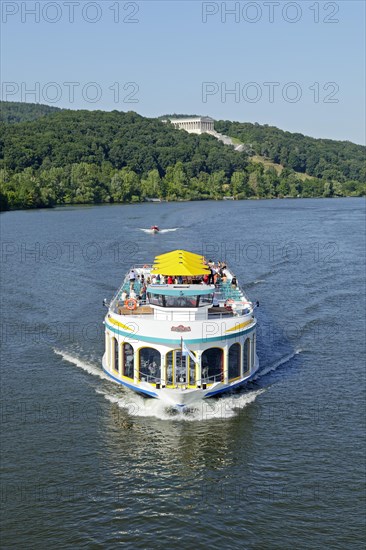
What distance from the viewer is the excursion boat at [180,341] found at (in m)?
30.6

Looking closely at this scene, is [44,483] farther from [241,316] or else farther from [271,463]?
[241,316]

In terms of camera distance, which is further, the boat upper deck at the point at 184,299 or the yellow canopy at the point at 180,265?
the yellow canopy at the point at 180,265

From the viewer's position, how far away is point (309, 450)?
2794 cm

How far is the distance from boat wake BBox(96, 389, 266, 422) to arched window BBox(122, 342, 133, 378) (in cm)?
109

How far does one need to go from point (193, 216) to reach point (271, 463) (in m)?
95.4

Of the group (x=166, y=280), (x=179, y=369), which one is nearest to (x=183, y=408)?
(x=179, y=369)

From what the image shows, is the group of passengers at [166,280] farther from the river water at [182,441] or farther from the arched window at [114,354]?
the river water at [182,441]

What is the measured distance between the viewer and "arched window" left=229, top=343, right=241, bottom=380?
32219 millimetres

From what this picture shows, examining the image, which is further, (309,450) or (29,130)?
(29,130)

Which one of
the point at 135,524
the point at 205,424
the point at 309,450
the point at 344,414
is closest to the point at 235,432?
the point at 205,424

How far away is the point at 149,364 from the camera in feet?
103

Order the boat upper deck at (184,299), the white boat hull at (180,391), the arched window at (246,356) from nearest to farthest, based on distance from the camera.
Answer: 1. the white boat hull at (180,391)
2. the boat upper deck at (184,299)
3. the arched window at (246,356)

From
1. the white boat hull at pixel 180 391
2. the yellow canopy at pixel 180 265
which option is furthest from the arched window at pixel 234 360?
the yellow canopy at pixel 180 265

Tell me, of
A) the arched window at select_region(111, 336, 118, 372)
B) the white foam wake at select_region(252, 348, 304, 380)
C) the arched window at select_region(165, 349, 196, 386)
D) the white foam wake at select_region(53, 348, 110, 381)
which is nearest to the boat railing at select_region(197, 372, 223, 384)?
the arched window at select_region(165, 349, 196, 386)
